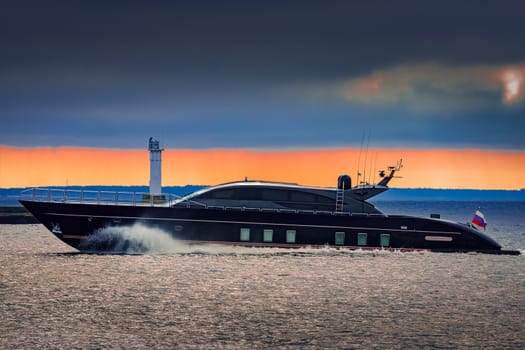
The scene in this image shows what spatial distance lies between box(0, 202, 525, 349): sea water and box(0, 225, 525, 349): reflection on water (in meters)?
0.05

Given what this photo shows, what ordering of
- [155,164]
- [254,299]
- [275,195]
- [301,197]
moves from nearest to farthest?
[254,299]
[275,195]
[301,197]
[155,164]

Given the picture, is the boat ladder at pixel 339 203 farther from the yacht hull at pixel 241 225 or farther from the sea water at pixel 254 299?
the sea water at pixel 254 299

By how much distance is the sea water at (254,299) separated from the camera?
2081 cm

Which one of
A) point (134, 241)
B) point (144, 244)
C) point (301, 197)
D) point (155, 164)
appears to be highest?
point (155, 164)

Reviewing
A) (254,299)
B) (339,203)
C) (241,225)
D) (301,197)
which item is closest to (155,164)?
(241,225)

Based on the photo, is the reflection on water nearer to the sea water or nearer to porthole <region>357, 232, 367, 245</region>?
the sea water

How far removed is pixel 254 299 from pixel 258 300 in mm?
281

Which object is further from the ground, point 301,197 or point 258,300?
point 301,197

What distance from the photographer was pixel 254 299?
28.0 m

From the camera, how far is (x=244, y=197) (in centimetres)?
4303

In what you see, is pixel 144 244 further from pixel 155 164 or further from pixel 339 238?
pixel 339 238

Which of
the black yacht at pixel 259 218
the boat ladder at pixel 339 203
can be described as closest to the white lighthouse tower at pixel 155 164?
the black yacht at pixel 259 218

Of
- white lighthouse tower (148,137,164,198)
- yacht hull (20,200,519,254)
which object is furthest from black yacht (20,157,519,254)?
white lighthouse tower (148,137,164,198)

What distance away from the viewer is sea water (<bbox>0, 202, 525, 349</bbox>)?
2081 centimetres
